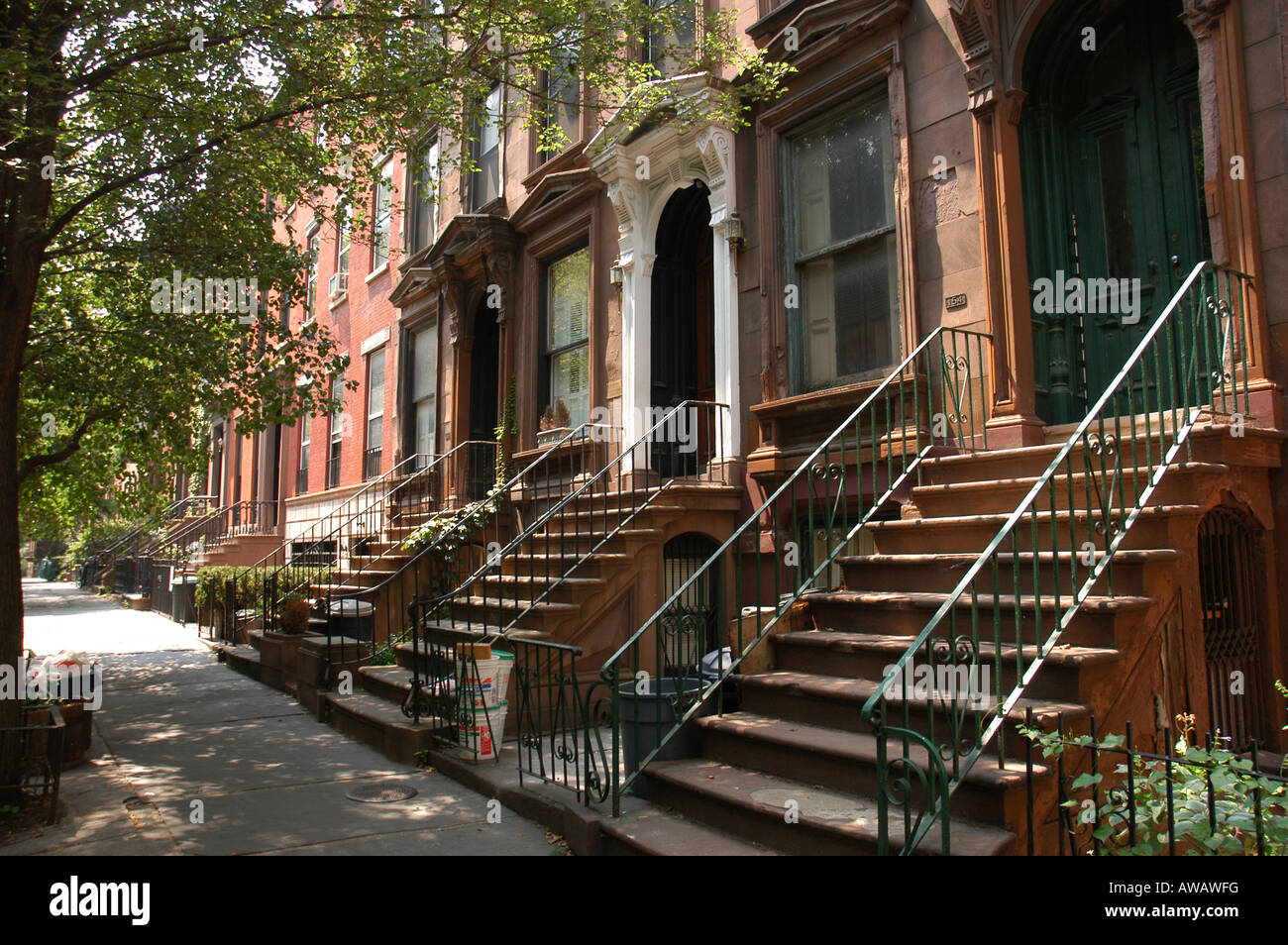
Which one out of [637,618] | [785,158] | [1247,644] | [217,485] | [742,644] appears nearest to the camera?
[1247,644]

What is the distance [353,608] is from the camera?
10484 millimetres

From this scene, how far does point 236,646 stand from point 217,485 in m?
17.6

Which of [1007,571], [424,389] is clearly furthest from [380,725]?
[424,389]

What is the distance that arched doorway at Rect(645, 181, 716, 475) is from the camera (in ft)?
34.7

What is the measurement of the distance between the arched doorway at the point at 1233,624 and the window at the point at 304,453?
1902cm

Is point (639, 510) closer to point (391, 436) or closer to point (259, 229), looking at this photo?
point (259, 229)

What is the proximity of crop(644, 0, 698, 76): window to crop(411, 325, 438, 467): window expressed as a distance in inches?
254

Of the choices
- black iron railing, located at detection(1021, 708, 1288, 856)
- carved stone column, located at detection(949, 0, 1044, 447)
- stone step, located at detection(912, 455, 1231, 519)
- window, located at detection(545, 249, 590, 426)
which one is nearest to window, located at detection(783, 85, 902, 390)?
carved stone column, located at detection(949, 0, 1044, 447)

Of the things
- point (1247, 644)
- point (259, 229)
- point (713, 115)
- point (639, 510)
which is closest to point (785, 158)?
point (713, 115)

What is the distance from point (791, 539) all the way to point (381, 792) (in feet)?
13.4

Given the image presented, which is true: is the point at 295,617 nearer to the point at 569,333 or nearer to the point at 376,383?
the point at 569,333

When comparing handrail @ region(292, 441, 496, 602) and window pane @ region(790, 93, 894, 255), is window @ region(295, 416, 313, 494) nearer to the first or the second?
handrail @ region(292, 441, 496, 602)

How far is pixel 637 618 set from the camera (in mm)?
8219

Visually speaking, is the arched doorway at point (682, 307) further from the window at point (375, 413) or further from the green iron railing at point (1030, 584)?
the window at point (375, 413)
